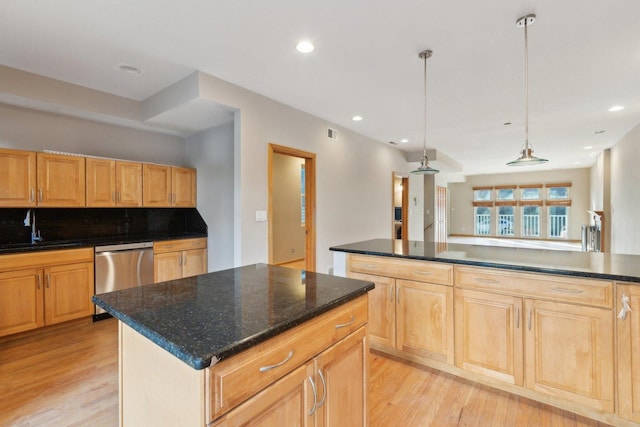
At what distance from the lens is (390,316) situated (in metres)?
2.54

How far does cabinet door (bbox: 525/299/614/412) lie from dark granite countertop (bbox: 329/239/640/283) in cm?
23

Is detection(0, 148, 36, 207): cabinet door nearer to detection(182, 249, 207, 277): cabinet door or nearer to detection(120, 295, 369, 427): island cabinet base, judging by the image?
detection(182, 249, 207, 277): cabinet door

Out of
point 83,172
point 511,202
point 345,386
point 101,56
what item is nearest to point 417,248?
point 345,386

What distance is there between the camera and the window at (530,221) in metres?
11.5

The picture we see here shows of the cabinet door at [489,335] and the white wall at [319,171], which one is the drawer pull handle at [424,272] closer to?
the cabinet door at [489,335]

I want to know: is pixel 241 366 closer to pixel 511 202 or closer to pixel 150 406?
pixel 150 406

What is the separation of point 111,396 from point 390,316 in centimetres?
214

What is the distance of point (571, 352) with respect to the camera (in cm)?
184

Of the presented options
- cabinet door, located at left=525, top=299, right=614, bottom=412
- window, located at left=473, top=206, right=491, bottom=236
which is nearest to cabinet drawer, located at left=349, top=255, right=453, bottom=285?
cabinet door, located at left=525, top=299, right=614, bottom=412

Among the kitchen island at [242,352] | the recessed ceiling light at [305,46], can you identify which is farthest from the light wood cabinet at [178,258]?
the recessed ceiling light at [305,46]

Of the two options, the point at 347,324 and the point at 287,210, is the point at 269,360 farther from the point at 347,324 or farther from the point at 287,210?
the point at 287,210

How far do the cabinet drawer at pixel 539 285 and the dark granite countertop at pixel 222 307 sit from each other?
3.38 ft

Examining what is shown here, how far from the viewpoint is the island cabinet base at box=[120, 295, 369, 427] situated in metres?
0.88

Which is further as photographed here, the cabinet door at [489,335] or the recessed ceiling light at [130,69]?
the recessed ceiling light at [130,69]
